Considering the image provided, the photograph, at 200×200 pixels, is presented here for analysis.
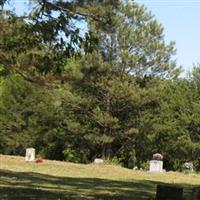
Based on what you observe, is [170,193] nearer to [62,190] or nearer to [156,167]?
[62,190]

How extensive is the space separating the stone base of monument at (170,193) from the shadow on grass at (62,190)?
3427 mm

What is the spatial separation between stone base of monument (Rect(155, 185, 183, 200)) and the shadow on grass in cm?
343

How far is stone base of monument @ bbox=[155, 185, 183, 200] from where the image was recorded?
11.7 metres

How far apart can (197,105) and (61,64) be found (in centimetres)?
3938

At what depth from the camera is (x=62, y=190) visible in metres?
17.3

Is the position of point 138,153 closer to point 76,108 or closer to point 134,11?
point 76,108

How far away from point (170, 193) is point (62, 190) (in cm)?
598

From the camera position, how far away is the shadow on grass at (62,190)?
15166 mm

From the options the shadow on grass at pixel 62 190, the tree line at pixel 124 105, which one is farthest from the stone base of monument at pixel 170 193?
the tree line at pixel 124 105


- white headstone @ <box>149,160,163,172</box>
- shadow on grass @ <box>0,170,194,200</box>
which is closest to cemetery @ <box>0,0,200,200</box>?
white headstone @ <box>149,160,163,172</box>

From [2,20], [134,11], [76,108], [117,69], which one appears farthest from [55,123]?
[2,20]

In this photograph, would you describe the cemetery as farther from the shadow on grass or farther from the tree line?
the shadow on grass

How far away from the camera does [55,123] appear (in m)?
57.2

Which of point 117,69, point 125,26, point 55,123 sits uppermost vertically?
point 125,26
